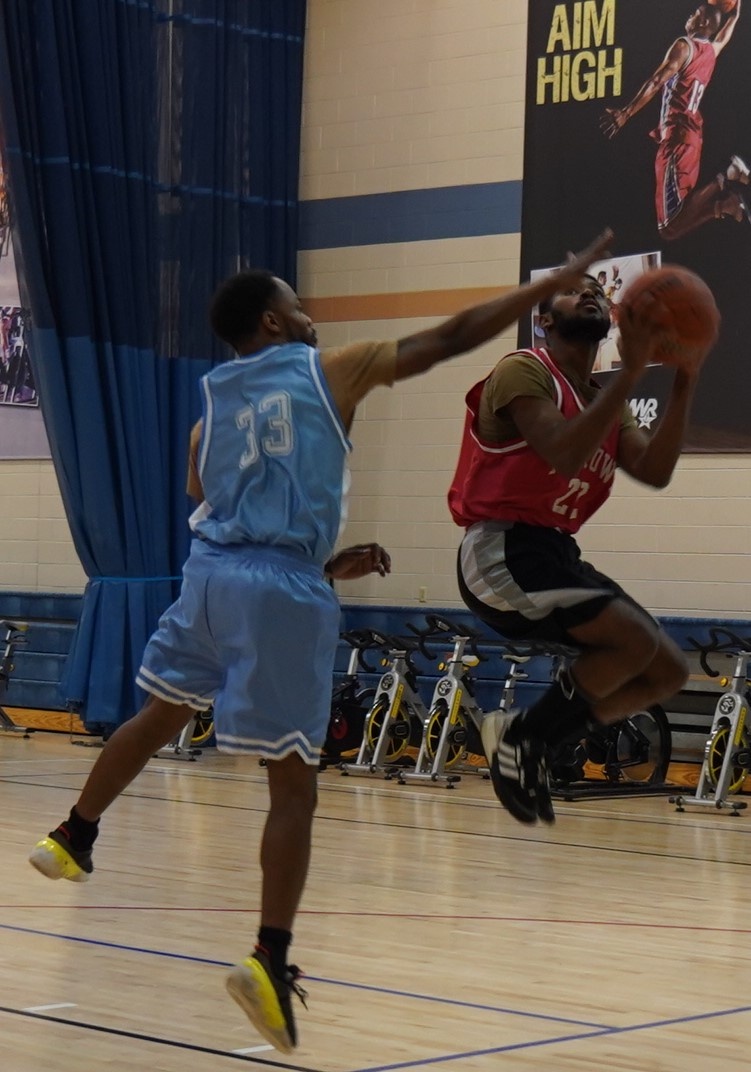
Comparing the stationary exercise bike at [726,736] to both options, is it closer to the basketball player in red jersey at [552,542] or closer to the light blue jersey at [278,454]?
the basketball player in red jersey at [552,542]

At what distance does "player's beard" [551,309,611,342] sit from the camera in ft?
13.6

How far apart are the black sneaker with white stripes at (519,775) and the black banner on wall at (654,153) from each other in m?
5.53

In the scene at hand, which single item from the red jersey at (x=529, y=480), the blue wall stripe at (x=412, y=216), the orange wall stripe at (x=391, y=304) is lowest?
the orange wall stripe at (x=391, y=304)

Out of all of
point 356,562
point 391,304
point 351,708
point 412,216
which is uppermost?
point 412,216

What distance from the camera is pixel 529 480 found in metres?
4.13

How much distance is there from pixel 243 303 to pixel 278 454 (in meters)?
0.36

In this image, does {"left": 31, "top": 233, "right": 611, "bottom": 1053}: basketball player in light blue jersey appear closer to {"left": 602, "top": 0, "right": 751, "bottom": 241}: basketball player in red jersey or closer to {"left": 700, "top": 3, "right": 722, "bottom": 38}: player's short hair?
{"left": 602, "top": 0, "right": 751, "bottom": 241}: basketball player in red jersey

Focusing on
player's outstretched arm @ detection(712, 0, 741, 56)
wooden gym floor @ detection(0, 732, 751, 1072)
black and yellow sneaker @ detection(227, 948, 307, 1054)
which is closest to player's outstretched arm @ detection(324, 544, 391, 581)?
black and yellow sneaker @ detection(227, 948, 307, 1054)

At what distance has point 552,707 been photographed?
162 inches

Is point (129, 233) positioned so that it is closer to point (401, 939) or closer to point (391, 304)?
point (391, 304)

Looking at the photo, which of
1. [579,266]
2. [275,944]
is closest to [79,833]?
[275,944]

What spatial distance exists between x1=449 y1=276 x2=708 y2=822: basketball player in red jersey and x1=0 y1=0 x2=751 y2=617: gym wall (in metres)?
5.50

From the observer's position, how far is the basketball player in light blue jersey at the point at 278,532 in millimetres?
3348

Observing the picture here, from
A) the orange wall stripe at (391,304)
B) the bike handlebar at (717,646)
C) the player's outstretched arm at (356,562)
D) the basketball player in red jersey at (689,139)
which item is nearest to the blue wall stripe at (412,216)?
the orange wall stripe at (391,304)
